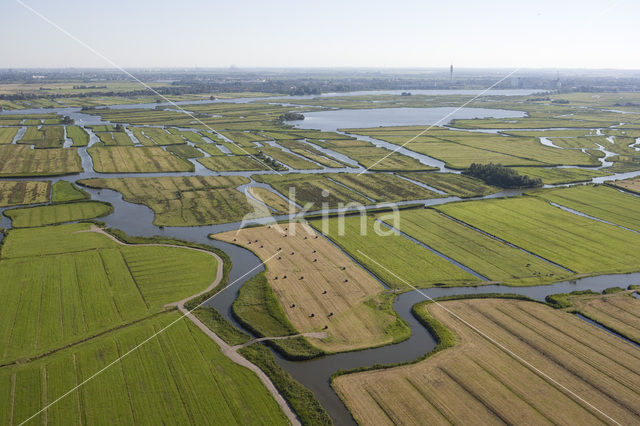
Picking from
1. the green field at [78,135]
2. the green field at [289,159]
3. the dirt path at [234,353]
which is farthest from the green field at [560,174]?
the green field at [78,135]

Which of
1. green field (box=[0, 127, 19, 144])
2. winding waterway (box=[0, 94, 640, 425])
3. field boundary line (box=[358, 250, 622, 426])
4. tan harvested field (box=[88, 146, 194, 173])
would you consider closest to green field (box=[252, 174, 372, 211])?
winding waterway (box=[0, 94, 640, 425])

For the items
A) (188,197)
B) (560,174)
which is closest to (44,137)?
(188,197)

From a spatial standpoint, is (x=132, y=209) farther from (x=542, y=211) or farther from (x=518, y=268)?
(x=542, y=211)

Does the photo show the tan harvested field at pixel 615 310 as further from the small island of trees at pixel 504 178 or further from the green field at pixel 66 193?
the green field at pixel 66 193

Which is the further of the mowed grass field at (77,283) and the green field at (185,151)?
the green field at (185,151)

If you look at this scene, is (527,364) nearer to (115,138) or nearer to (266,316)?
(266,316)

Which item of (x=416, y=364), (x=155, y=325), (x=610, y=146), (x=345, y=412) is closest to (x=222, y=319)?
(x=155, y=325)
